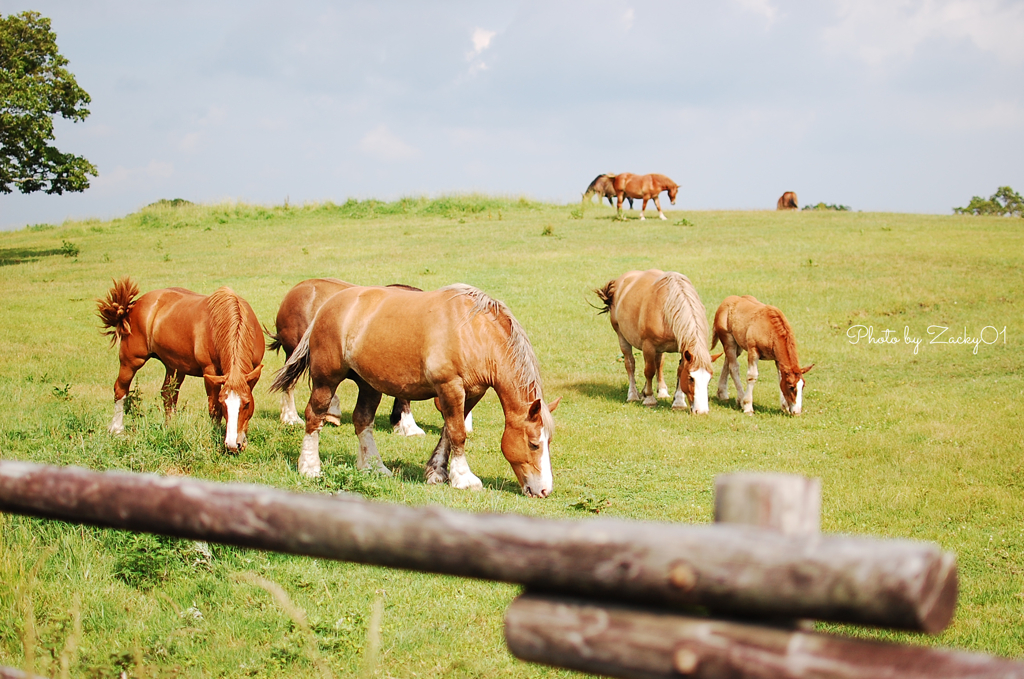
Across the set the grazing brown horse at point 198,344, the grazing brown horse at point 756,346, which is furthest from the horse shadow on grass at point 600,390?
the grazing brown horse at point 198,344

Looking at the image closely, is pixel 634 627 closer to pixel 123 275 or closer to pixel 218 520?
pixel 218 520

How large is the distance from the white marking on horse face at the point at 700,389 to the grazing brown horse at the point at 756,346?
75 centimetres

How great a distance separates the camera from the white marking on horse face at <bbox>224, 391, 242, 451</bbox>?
833cm

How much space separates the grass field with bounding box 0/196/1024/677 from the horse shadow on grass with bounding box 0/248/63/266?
0.35m

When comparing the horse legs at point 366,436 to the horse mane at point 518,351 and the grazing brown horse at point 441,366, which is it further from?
the horse mane at point 518,351

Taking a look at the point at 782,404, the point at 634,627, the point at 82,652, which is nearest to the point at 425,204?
the point at 782,404

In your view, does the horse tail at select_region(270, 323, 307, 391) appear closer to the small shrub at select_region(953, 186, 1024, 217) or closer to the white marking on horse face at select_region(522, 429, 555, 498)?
the white marking on horse face at select_region(522, 429, 555, 498)

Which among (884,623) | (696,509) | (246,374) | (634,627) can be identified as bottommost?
(696,509)

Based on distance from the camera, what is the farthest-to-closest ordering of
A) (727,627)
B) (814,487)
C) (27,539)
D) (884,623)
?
(27,539) < (814,487) < (727,627) < (884,623)

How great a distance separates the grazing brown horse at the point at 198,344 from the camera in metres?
8.72

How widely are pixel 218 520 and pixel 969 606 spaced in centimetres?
520

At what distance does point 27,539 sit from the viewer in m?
5.38

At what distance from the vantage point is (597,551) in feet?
6.19

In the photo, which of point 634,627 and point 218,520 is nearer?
point 634,627
